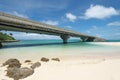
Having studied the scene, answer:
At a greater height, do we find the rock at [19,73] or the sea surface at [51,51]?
the rock at [19,73]

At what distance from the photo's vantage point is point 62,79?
5754 millimetres

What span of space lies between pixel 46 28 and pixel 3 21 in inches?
633

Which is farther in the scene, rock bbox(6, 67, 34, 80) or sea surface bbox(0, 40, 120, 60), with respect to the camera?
sea surface bbox(0, 40, 120, 60)

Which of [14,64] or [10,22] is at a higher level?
[10,22]

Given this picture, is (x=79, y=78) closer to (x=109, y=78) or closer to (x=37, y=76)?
(x=109, y=78)

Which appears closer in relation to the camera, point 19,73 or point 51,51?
point 19,73

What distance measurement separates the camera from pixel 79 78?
586cm

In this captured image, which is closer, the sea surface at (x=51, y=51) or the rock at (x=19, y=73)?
the rock at (x=19, y=73)

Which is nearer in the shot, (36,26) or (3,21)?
(3,21)

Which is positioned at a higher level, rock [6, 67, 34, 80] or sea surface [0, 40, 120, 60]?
rock [6, 67, 34, 80]

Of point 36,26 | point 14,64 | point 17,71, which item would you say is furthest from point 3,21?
point 17,71

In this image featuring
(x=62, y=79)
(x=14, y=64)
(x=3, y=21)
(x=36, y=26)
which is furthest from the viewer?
(x=36, y=26)

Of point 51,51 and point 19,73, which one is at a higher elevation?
point 19,73

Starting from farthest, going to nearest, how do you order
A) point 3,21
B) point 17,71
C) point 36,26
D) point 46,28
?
point 46,28
point 36,26
point 3,21
point 17,71
